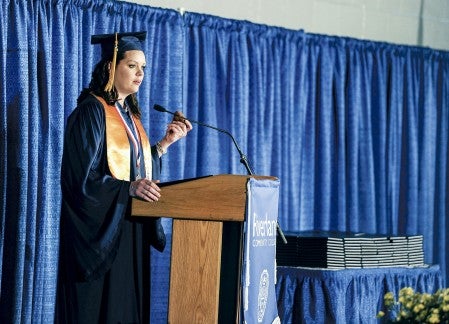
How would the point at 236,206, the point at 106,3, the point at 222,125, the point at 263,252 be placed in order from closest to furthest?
the point at 236,206, the point at 263,252, the point at 106,3, the point at 222,125

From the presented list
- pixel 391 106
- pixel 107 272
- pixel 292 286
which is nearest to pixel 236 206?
pixel 107 272

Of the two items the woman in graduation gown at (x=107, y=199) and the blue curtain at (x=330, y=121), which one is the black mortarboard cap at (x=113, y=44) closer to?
the woman in graduation gown at (x=107, y=199)

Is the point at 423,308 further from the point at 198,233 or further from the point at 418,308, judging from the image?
the point at 198,233

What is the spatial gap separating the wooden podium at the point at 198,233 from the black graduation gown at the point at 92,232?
149 mm

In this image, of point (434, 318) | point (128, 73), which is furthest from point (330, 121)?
point (434, 318)

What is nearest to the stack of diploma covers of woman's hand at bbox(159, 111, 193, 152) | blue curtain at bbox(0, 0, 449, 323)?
blue curtain at bbox(0, 0, 449, 323)

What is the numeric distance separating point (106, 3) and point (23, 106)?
2.72 feet

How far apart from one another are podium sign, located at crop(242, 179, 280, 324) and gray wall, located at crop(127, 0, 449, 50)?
83.0 inches

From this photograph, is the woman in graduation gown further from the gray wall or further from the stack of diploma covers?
the gray wall

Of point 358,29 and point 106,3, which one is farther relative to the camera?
point 358,29

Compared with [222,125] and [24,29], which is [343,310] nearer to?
[222,125]

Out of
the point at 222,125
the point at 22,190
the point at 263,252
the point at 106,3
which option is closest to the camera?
the point at 263,252

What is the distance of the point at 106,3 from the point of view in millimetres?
5742

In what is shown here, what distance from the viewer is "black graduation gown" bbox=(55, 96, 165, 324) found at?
4297 mm
